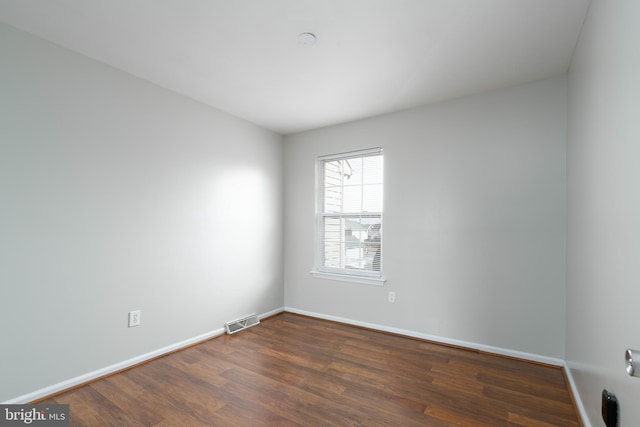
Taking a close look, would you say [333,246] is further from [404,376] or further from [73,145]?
[73,145]

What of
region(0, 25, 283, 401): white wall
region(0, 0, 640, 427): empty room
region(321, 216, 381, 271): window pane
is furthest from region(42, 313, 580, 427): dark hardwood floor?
region(321, 216, 381, 271): window pane

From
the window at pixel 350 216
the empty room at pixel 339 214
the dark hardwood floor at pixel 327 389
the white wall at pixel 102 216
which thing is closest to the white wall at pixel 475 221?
the empty room at pixel 339 214

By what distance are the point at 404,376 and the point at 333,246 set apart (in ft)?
6.19

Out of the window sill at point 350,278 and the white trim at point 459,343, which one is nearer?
the white trim at point 459,343

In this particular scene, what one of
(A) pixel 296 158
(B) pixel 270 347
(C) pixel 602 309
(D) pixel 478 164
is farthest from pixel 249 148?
(C) pixel 602 309

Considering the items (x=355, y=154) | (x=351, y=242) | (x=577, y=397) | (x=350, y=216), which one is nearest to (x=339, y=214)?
(x=350, y=216)

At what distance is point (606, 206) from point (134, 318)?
3371mm

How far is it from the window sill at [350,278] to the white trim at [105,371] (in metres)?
1.35

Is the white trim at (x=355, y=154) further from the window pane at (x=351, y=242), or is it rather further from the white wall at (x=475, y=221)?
the window pane at (x=351, y=242)

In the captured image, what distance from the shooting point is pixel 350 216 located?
389cm

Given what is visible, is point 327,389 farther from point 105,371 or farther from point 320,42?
point 320,42

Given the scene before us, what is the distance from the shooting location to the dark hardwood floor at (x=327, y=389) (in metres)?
1.91

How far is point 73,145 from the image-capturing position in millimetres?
2281

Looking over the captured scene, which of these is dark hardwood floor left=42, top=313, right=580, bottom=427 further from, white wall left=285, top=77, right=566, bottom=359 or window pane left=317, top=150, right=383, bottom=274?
window pane left=317, top=150, right=383, bottom=274
